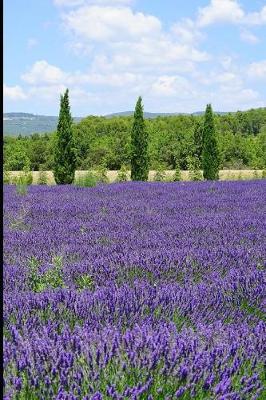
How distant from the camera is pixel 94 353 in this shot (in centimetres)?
184

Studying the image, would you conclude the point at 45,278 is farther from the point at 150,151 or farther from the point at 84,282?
the point at 150,151

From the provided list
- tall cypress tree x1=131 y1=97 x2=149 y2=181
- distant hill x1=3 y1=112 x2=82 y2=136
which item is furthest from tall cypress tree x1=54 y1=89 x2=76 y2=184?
distant hill x1=3 y1=112 x2=82 y2=136

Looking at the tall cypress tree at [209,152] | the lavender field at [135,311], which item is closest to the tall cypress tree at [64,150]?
the tall cypress tree at [209,152]

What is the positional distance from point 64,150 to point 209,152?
705 centimetres

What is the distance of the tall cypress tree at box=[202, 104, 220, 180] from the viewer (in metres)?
26.2

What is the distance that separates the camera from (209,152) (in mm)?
26594

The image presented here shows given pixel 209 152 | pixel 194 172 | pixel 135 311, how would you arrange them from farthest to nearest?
pixel 209 152 → pixel 194 172 → pixel 135 311

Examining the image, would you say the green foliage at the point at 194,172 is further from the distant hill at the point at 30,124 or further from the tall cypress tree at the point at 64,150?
the distant hill at the point at 30,124

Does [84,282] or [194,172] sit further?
[194,172]

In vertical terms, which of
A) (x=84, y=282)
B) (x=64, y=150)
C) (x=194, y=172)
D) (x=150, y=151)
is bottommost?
(x=194, y=172)

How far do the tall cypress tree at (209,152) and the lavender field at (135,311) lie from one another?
813 inches

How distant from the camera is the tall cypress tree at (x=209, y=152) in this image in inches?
1030

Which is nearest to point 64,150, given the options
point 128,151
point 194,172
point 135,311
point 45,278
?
point 194,172

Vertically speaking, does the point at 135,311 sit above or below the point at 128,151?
below
